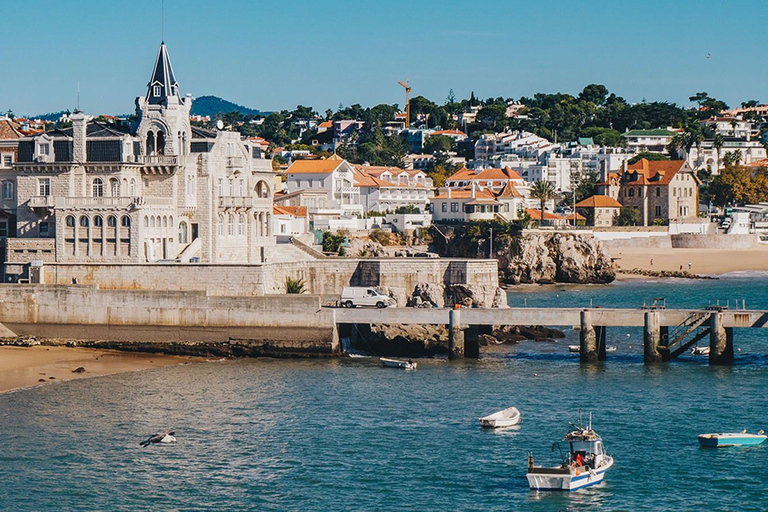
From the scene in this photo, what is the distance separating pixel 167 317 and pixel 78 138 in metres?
15.4

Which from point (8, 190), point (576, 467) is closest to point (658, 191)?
point (8, 190)

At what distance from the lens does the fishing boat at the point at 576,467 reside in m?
42.2

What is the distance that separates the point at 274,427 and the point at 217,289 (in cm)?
2251

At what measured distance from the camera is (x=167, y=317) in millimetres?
69875

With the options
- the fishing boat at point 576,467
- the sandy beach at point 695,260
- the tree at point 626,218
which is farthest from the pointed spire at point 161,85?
the tree at point 626,218

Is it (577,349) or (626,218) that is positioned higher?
(626,218)

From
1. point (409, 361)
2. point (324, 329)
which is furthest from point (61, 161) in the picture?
point (409, 361)

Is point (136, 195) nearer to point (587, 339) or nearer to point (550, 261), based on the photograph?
point (587, 339)

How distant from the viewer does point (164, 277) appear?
7275 centimetres

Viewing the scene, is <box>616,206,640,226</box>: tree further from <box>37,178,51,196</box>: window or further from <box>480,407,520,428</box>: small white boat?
<box>480,407,520,428</box>: small white boat

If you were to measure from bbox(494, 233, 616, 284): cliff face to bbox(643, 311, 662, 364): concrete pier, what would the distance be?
56.7 m

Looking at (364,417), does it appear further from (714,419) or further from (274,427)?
(714,419)

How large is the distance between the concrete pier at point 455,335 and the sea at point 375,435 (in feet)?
3.50

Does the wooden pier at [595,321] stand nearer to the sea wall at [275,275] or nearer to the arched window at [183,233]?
the sea wall at [275,275]
